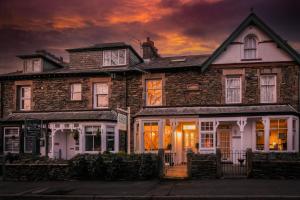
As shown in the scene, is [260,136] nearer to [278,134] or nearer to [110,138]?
[278,134]

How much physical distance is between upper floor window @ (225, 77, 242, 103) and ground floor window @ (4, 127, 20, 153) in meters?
15.5

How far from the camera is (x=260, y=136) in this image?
2486 centimetres

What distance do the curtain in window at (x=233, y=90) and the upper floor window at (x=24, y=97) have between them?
49.9 ft

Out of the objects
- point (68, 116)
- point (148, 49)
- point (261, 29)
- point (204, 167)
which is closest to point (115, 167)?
point (204, 167)

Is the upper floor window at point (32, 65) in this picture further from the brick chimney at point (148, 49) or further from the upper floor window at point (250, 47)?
the upper floor window at point (250, 47)

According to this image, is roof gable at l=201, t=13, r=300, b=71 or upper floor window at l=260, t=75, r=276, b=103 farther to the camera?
upper floor window at l=260, t=75, r=276, b=103

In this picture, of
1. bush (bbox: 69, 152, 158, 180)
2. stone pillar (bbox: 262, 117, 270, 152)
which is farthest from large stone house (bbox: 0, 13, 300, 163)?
bush (bbox: 69, 152, 158, 180)

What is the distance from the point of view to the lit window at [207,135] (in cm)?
2450

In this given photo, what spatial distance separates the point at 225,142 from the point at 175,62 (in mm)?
7039

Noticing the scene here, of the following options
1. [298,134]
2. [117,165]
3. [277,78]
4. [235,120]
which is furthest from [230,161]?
[117,165]

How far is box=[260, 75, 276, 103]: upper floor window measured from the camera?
25375 mm

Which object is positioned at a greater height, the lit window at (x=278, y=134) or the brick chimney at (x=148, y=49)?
the brick chimney at (x=148, y=49)

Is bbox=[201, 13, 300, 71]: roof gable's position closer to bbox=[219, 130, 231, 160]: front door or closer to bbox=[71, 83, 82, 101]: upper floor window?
bbox=[219, 130, 231, 160]: front door

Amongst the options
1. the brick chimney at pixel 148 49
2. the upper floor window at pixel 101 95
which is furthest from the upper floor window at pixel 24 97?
the brick chimney at pixel 148 49
